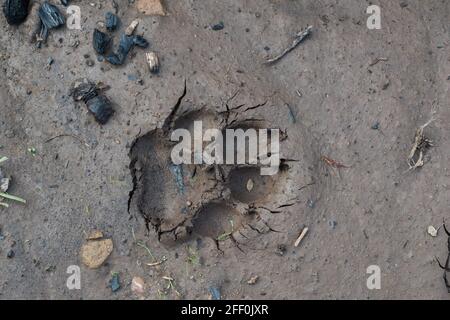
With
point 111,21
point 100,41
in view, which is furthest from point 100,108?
point 111,21

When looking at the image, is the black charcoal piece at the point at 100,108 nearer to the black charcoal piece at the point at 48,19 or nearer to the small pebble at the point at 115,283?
the black charcoal piece at the point at 48,19

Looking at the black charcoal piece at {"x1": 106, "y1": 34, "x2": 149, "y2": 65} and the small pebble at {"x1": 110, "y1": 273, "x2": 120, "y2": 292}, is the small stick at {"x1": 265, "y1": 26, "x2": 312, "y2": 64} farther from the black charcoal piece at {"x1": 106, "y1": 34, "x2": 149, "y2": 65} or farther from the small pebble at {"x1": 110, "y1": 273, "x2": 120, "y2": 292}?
the small pebble at {"x1": 110, "y1": 273, "x2": 120, "y2": 292}

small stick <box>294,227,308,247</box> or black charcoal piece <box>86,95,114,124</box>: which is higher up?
black charcoal piece <box>86,95,114,124</box>

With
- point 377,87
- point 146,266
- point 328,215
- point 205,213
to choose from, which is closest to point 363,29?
point 377,87

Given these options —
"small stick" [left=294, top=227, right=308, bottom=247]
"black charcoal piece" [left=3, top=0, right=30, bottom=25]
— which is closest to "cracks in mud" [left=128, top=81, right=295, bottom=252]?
"small stick" [left=294, top=227, right=308, bottom=247]

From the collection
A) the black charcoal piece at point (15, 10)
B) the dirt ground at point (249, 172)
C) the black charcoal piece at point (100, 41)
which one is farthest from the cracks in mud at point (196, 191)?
the black charcoal piece at point (15, 10)

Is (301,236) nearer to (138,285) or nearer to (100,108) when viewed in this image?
(138,285)

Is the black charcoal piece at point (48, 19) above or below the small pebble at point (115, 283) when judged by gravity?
above

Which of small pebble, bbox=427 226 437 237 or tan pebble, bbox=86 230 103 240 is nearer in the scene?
tan pebble, bbox=86 230 103 240
